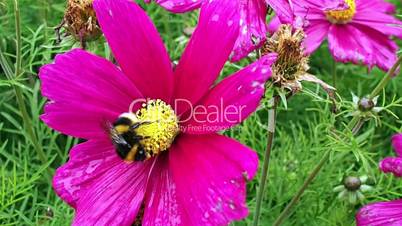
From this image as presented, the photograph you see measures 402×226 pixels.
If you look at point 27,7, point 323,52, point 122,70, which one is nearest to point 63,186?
point 122,70

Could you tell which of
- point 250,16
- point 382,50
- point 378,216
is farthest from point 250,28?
point 382,50

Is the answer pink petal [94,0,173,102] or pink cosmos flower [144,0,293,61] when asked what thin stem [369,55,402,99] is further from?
pink petal [94,0,173,102]

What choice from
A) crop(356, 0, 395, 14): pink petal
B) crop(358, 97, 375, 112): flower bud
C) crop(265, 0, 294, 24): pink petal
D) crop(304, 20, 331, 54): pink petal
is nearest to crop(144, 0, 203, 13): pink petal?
crop(265, 0, 294, 24): pink petal

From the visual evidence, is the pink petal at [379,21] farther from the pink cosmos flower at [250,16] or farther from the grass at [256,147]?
the pink cosmos flower at [250,16]

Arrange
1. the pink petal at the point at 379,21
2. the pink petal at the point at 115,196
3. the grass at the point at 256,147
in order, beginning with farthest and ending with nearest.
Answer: the pink petal at the point at 379,21 < the grass at the point at 256,147 < the pink petal at the point at 115,196

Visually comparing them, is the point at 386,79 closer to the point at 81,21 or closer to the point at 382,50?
the point at 382,50

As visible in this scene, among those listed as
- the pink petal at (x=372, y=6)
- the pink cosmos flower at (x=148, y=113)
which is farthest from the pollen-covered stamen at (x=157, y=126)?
the pink petal at (x=372, y=6)
